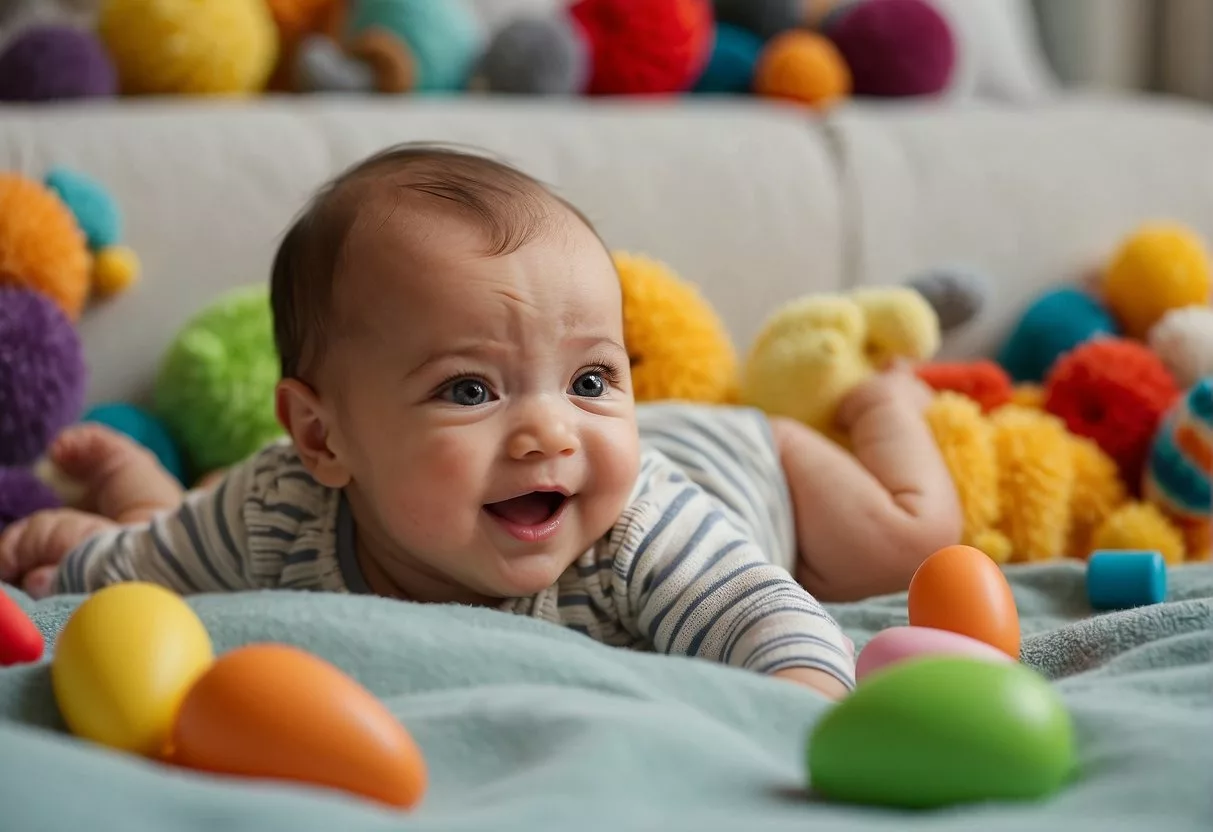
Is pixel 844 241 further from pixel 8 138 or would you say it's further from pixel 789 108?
pixel 8 138

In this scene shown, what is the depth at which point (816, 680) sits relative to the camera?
0.87 metres

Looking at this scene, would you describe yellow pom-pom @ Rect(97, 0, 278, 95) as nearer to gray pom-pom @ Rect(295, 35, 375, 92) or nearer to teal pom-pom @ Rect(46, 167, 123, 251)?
gray pom-pom @ Rect(295, 35, 375, 92)

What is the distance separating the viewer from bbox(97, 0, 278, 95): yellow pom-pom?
1.73 metres

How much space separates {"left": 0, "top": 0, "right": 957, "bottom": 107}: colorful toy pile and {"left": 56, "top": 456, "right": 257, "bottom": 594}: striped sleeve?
2.40ft

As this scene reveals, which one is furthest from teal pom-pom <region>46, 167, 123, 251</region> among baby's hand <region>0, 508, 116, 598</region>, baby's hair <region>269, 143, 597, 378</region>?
baby's hair <region>269, 143, 597, 378</region>

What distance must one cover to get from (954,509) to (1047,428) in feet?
0.58

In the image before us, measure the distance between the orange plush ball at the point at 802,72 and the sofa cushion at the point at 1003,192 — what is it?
0.07 m

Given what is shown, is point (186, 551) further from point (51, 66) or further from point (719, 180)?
point (719, 180)

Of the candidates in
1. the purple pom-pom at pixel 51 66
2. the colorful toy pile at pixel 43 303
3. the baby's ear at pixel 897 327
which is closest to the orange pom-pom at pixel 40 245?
the colorful toy pile at pixel 43 303

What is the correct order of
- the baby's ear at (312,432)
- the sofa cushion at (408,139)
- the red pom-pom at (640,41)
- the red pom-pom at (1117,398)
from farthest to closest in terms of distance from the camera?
the red pom-pom at (640,41)
the sofa cushion at (408,139)
the red pom-pom at (1117,398)
the baby's ear at (312,432)

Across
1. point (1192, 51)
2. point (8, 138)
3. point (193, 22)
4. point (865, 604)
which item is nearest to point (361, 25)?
point (193, 22)

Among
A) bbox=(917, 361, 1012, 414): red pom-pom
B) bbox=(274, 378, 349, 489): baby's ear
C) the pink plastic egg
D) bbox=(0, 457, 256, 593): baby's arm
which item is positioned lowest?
bbox=(0, 457, 256, 593): baby's arm

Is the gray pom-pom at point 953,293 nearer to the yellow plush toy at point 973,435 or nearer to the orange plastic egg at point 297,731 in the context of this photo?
the yellow plush toy at point 973,435

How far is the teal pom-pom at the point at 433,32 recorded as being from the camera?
1.85m
